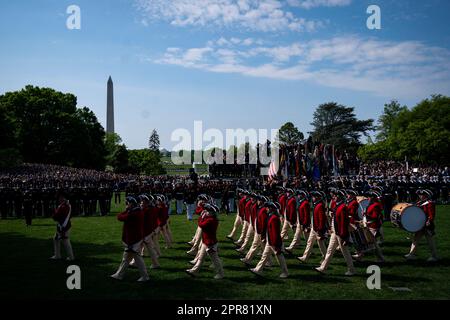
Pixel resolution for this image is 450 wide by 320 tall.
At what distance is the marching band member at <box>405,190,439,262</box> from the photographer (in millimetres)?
12859

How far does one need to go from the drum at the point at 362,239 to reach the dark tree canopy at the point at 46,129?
5809 cm

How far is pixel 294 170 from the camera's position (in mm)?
34250

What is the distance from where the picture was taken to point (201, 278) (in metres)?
11.2

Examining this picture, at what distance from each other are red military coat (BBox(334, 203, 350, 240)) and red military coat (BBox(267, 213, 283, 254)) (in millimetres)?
1758

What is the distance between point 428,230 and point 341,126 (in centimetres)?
7316

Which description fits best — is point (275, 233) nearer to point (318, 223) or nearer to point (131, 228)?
point (318, 223)

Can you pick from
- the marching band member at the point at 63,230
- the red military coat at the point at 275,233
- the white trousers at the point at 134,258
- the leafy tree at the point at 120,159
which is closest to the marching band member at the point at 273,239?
the red military coat at the point at 275,233

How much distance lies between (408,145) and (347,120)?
21.5 meters

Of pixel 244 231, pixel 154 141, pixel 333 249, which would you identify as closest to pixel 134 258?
pixel 333 249

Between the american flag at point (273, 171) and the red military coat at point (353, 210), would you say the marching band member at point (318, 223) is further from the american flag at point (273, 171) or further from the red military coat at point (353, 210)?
the american flag at point (273, 171)

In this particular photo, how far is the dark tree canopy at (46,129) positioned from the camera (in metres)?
63.3

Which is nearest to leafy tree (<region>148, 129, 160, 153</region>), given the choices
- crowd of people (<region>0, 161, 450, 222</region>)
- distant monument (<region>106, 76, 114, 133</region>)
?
distant monument (<region>106, 76, 114, 133</region>)

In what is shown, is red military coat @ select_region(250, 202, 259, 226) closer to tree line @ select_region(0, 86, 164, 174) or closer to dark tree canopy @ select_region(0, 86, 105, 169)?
tree line @ select_region(0, 86, 164, 174)

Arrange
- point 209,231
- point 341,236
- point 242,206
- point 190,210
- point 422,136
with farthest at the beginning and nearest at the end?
point 422,136 → point 190,210 → point 242,206 → point 341,236 → point 209,231
